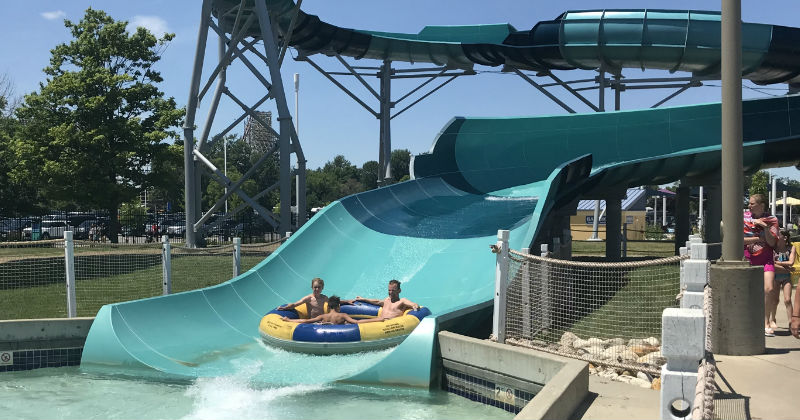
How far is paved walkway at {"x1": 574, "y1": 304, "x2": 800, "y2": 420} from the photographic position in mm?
4918

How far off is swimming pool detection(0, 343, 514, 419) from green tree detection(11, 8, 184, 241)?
19818 millimetres

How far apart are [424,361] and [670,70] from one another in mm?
19941

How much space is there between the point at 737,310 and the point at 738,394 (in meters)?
1.65

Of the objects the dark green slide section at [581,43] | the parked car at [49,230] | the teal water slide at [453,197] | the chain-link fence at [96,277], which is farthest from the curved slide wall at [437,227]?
the parked car at [49,230]

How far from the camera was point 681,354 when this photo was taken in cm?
326

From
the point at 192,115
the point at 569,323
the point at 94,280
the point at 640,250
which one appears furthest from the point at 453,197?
the point at 640,250

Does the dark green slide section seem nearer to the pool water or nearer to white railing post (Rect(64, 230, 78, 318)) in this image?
white railing post (Rect(64, 230, 78, 318))

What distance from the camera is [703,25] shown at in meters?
21.9

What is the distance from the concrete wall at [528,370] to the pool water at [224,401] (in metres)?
0.41

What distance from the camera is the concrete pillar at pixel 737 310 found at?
6.65m

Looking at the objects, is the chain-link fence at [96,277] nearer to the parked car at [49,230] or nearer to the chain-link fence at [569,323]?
the chain-link fence at [569,323]

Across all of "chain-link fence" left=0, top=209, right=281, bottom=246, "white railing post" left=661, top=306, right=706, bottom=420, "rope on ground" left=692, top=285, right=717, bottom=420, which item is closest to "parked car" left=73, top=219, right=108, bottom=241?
"chain-link fence" left=0, top=209, right=281, bottom=246

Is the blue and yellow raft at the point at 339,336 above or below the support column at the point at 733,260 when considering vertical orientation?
below

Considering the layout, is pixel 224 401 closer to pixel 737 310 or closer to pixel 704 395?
pixel 704 395
